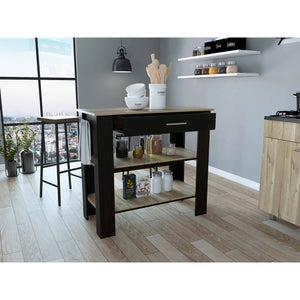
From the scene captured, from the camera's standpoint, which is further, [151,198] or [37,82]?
[37,82]

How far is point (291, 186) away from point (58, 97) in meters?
3.53

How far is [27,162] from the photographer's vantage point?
13.6 feet

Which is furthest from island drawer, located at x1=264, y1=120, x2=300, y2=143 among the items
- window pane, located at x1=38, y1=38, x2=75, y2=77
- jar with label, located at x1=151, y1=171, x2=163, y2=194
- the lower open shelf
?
window pane, located at x1=38, y1=38, x2=75, y2=77

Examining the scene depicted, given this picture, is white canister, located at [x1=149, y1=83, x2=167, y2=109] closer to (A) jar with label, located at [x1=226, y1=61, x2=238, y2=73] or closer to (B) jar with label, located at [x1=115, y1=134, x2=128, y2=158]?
(B) jar with label, located at [x1=115, y1=134, x2=128, y2=158]

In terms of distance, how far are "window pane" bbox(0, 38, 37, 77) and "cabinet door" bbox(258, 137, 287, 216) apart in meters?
3.44

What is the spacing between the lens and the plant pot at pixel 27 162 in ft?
13.5

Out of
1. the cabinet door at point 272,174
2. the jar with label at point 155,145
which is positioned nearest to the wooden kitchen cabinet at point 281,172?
the cabinet door at point 272,174

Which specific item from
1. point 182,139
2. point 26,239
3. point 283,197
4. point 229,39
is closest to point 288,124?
point 283,197

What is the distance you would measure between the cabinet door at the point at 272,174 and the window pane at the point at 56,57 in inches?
127

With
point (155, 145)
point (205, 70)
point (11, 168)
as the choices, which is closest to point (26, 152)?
point (11, 168)

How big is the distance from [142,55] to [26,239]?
3.51m

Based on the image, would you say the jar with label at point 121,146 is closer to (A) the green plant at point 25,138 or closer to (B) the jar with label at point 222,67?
(B) the jar with label at point 222,67

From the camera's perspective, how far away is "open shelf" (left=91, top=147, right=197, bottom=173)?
239 cm

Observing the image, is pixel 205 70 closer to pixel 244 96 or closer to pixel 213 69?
pixel 213 69
